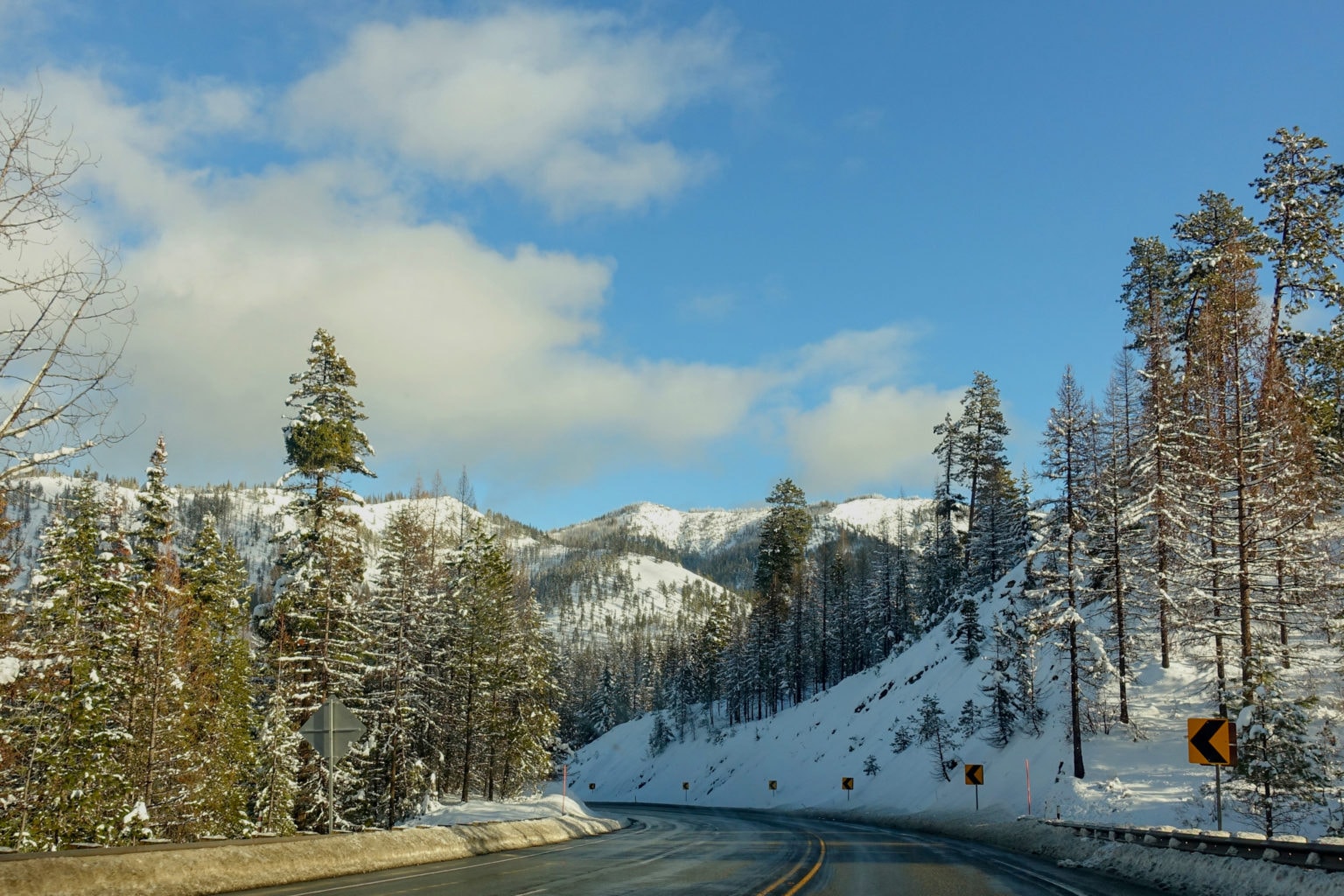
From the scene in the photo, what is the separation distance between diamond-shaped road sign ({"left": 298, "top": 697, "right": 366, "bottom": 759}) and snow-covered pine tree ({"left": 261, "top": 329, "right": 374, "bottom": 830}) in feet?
46.9

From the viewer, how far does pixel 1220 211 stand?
159 ft

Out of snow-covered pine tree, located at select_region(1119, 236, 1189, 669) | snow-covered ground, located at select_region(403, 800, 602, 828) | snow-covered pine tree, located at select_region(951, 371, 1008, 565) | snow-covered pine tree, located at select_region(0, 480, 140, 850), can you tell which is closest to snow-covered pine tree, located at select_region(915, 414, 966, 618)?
snow-covered pine tree, located at select_region(951, 371, 1008, 565)

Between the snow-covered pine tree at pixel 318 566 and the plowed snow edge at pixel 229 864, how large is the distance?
11592 mm

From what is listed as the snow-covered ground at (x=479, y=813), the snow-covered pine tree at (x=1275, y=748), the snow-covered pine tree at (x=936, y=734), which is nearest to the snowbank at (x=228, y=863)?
the snow-covered ground at (x=479, y=813)

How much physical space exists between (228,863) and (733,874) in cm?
863

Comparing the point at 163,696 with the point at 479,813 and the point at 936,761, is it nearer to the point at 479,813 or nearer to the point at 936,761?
the point at 479,813

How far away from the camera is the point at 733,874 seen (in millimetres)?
16500

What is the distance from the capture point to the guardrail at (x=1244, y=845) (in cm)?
1273

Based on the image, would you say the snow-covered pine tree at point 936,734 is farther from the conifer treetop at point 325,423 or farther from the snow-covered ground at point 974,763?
the conifer treetop at point 325,423

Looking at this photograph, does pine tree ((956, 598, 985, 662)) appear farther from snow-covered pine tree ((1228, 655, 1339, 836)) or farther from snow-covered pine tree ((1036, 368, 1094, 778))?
snow-covered pine tree ((1228, 655, 1339, 836))

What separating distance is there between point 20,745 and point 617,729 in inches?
4149

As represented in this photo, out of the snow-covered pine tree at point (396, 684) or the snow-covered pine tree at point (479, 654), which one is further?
the snow-covered pine tree at point (479, 654)

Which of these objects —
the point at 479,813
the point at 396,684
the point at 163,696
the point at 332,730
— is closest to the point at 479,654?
the point at 396,684

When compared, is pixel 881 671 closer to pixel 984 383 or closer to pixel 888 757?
pixel 888 757
